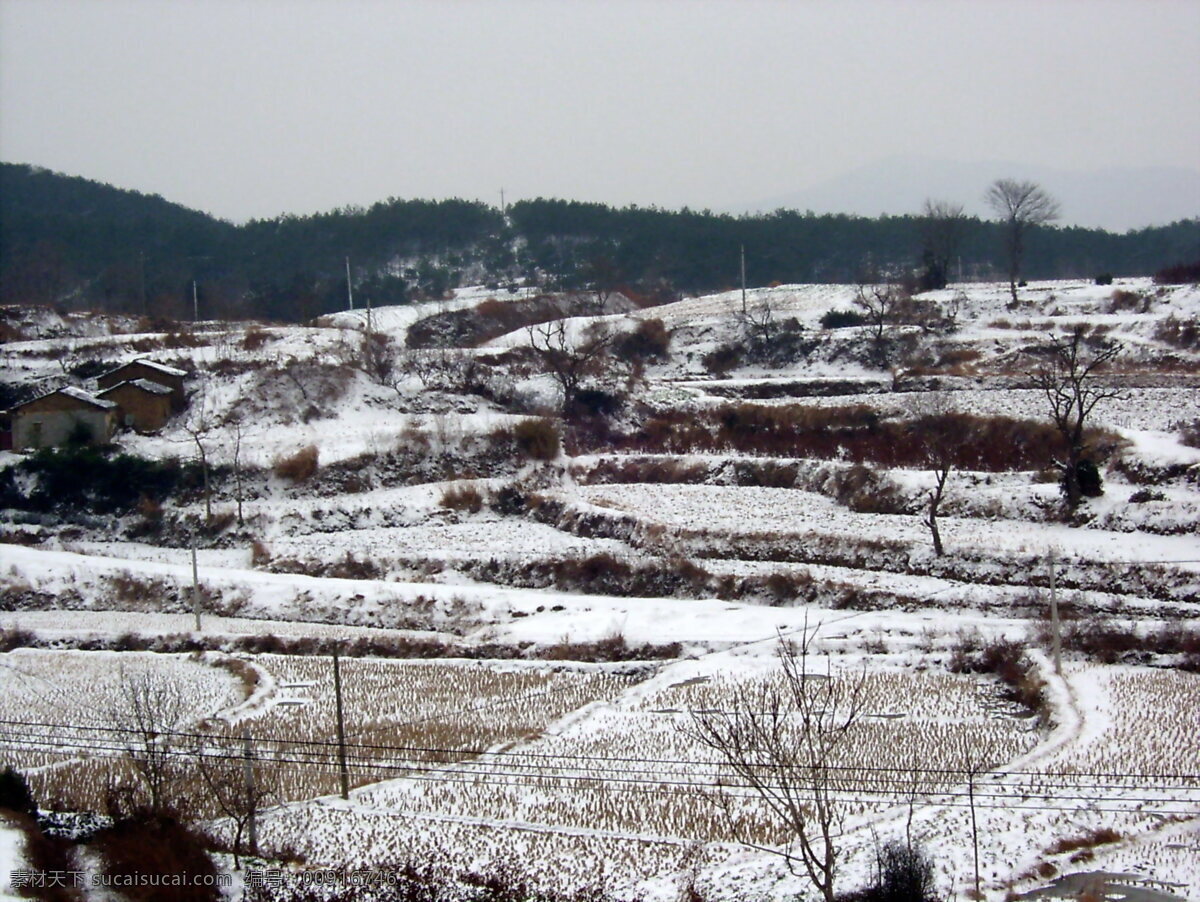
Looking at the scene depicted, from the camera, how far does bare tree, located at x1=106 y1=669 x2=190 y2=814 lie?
41.0 ft

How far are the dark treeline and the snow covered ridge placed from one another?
29.6 meters

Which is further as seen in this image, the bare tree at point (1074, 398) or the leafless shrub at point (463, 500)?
the leafless shrub at point (463, 500)

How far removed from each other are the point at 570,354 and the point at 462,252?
166ft

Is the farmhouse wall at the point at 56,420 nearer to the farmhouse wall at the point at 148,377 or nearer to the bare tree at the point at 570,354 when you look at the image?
the farmhouse wall at the point at 148,377

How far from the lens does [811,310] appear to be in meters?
53.2

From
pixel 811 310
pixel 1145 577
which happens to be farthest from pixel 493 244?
pixel 1145 577

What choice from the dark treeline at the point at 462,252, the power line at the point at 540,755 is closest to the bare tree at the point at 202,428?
the power line at the point at 540,755

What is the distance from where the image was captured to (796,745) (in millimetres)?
12695

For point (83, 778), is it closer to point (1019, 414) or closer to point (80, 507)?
point (80, 507)

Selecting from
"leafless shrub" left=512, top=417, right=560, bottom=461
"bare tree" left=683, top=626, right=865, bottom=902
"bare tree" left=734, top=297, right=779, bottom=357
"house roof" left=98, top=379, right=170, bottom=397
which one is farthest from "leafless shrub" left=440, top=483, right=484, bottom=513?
"bare tree" left=734, top=297, right=779, bottom=357

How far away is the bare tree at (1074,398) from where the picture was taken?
25156 millimetres

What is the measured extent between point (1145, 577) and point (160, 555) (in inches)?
926

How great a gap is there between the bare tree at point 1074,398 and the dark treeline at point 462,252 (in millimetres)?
34306

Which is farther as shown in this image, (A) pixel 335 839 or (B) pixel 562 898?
(A) pixel 335 839
